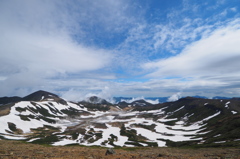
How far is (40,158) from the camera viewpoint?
23047 mm

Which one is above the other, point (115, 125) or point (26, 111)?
point (26, 111)

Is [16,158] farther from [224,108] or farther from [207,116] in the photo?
[224,108]

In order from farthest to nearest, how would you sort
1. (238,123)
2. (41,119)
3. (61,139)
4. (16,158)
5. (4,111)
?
1. (41,119)
2. (4,111)
3. (61,139)
4. (238,123)
5. (16,158)

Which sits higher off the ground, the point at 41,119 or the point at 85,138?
the point at 41,119

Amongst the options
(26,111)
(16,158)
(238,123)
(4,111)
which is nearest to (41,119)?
(26,111)

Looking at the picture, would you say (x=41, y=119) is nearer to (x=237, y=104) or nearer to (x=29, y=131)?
(x=29, y=131)

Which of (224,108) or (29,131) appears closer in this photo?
(29,131)

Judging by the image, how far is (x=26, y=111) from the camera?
653 feet

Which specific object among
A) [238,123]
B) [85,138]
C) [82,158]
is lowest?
[85,138]

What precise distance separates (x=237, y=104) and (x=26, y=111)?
289818mm

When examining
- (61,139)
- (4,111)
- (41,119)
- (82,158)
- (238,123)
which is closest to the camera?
(82,158)

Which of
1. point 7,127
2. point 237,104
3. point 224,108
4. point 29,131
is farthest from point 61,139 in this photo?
point 237,104

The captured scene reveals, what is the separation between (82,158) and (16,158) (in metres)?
9.81

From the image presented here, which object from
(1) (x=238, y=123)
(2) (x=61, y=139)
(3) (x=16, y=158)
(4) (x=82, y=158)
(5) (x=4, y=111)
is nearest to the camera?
(3) (x=16, y=158)
